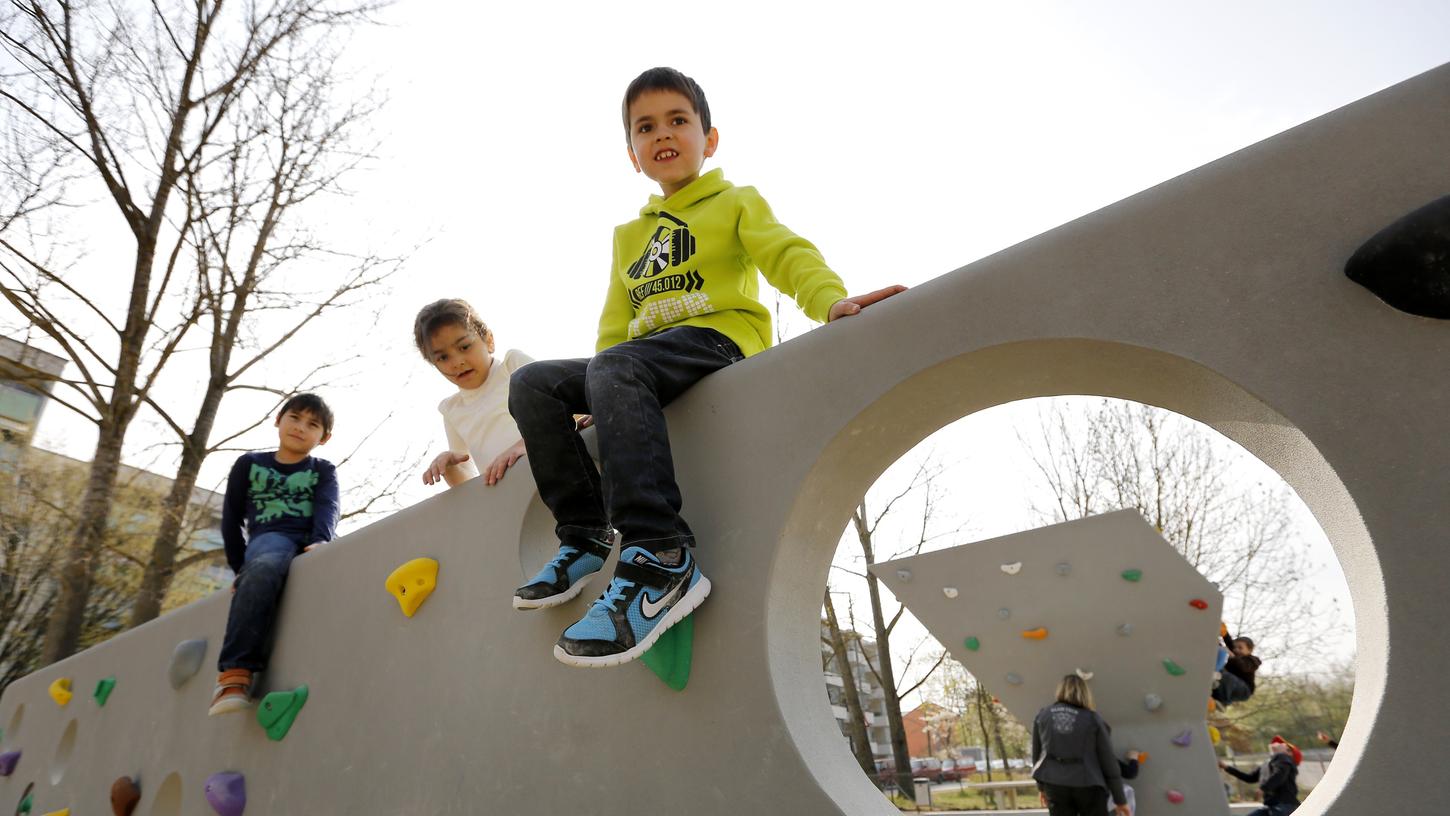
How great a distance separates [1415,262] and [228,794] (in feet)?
11.3

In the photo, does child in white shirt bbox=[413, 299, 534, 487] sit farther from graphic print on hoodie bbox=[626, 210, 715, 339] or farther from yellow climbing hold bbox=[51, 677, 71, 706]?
yellow climbing hold bbox=[51, 677, 71, 706]

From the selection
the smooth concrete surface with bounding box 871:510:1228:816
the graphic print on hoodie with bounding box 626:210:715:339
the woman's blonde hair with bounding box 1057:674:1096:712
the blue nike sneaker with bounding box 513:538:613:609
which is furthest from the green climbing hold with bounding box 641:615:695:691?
the smooth concrete surface with bounding box 871:510:1228:816

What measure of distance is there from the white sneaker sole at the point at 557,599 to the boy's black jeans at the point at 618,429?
109 millimetres

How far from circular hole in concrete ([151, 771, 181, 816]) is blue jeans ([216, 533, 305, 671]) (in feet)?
1.65

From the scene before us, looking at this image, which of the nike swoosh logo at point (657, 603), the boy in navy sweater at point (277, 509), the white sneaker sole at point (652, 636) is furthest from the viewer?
the boy in navy sweater at point (277, 509)

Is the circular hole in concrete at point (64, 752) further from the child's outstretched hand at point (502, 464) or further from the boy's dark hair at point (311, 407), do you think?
the child's outstretched hand at point (502, 464)

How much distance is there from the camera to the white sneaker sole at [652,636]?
4.83 feet

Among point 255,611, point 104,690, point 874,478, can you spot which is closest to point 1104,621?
point 874,478

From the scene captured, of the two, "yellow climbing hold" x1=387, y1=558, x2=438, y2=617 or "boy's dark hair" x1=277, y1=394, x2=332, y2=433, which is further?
"boy's dark hair" x1=277, y1=394, x2=332, y2=433

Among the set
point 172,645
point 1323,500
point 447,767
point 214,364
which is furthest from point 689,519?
point 214,364

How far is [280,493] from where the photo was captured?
144 inches

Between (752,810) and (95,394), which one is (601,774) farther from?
(95,394)

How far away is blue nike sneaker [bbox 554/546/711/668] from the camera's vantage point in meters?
1.48

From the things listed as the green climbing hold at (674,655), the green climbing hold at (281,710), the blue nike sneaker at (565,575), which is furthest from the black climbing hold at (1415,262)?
the green climbing hold at (281,710)
